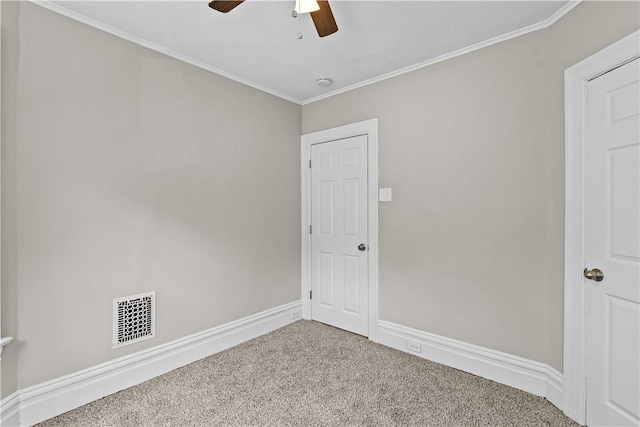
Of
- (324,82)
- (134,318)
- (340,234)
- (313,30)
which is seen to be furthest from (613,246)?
(134,318)

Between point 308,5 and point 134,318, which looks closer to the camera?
point 308,5

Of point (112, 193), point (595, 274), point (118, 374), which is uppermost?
point (112, 193)

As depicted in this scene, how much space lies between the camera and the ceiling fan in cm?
150

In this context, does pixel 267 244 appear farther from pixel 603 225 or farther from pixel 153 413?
pixel 603 225

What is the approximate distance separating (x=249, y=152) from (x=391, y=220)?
5.03ft

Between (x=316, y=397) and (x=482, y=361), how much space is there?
4.24ft

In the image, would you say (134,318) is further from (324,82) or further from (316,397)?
(324,82)

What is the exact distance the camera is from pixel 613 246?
1692mm

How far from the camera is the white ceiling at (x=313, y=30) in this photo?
6.40 feet

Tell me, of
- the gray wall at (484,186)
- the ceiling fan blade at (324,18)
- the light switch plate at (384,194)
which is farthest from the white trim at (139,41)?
the light switch plate at (384,194)

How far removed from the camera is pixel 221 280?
9.39 feet

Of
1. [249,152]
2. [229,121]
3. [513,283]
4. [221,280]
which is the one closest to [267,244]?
[221,280]

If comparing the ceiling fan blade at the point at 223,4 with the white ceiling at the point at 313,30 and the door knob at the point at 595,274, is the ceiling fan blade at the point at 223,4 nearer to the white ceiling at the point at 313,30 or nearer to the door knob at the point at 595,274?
the white ceiling at the point at 313,30

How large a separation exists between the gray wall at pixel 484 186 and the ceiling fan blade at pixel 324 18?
52.2 inches
